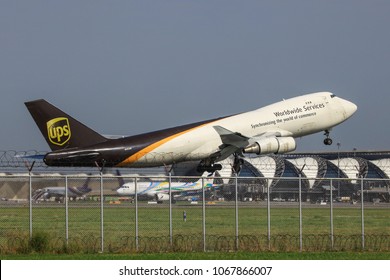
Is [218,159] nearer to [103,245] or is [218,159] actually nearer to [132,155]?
[132,155]

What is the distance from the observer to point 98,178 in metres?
33.8

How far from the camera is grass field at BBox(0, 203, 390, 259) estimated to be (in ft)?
105

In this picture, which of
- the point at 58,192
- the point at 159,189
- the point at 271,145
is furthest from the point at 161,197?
the point at 271,145

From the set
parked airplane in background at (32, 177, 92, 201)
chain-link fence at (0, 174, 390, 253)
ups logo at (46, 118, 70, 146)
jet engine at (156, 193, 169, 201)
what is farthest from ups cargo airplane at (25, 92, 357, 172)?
parked airplane in background at (32, 177, 92, 201)

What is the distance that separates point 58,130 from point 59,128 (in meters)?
0.13

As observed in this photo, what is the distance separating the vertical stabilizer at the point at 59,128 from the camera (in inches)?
2208

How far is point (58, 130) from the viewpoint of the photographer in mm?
56375

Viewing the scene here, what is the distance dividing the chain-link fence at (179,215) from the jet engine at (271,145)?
16.4 meters

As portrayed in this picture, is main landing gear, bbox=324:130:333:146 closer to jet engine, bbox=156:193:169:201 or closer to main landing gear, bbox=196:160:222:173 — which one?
main landing gear, bbox=196:160:222:173

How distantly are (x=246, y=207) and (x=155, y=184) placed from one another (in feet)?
13.0

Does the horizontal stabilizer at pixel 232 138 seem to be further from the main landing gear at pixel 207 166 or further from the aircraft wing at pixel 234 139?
the main landing gear at pixel 207 166

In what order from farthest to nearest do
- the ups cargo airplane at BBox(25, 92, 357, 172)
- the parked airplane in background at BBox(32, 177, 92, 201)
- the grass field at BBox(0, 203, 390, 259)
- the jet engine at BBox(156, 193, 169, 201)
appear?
1. the ups cargo airplane at BBox(25, 92, 357, 172)
2. the jet engine at BBox(156, 193, 169, 201)
3. the parked airplane in background at BBox(32, 177, 92, 201)
4. the grass field at BBox(0, 203, 390, 259)

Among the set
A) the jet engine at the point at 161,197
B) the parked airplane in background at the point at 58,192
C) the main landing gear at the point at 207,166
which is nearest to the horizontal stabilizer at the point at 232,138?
the main landing gear at the point at 207,166

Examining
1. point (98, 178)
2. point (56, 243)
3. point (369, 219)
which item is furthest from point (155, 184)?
point (369, 219)
